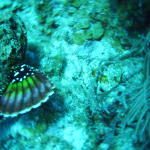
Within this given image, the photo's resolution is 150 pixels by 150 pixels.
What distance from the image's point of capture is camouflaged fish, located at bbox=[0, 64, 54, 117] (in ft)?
7.54

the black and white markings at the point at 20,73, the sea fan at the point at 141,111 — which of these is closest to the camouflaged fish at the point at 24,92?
the black and white markings at the point at 20,73

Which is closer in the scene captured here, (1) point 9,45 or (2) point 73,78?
(1) point 9,45

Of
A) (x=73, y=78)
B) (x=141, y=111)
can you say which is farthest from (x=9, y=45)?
(x=141, y=111)

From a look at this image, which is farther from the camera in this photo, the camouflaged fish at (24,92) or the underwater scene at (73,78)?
the underwater scene at (73,78)

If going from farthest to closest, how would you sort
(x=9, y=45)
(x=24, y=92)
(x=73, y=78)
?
(x=73, y=78) → (x=9, y=45) → (x=24, y=92)

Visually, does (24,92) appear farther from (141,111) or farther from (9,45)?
(141,111)

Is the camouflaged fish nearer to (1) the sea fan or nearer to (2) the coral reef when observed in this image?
(2) the coral reef

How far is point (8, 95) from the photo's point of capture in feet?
8.09

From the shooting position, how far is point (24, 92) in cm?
242

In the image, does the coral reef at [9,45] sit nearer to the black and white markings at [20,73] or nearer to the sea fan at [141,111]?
the black and white markings at [20,73]

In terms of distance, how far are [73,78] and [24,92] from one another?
2.36ft

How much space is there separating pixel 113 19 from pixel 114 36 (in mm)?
330

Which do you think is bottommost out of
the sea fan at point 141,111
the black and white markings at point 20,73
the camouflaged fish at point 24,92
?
the sea fan at point 141,111

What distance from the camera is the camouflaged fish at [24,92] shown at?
230 centimetres
